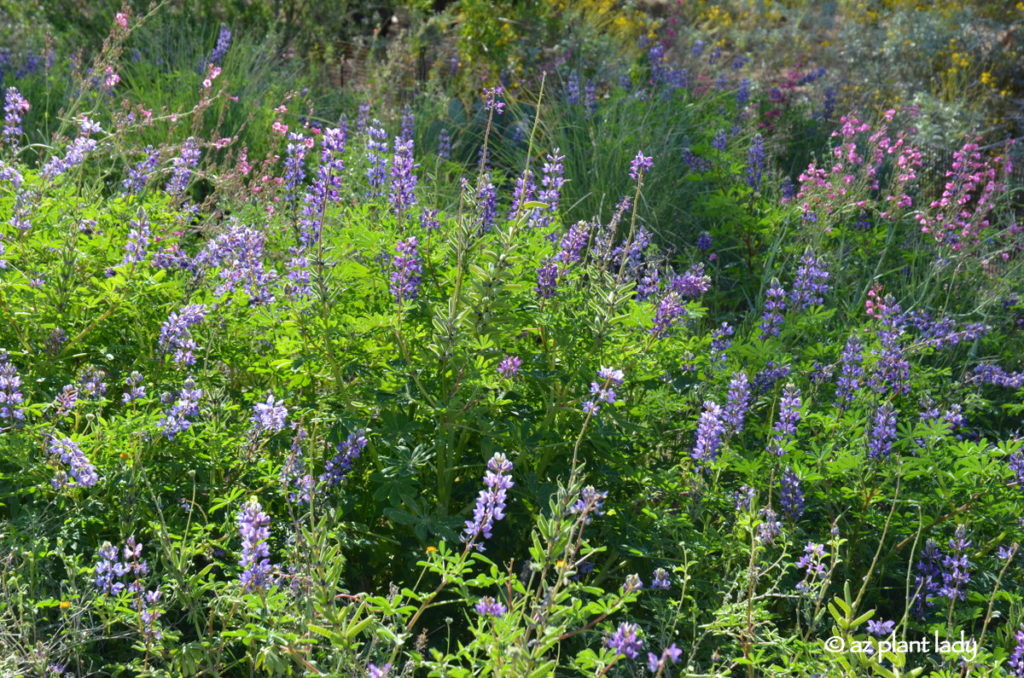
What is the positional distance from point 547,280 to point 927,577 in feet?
4.09

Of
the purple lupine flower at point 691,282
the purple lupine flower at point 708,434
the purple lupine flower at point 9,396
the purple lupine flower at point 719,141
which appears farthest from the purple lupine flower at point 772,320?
the purple lupine flower at point 9,396

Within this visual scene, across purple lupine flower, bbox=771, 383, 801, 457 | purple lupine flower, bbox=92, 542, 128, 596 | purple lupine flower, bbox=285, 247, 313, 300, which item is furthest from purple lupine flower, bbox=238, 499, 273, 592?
purple lupine flower, bbox=771, 383, 801, 457

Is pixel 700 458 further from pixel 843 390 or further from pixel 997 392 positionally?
pixel 997 392

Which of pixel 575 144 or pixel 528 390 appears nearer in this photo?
pixel 528 390

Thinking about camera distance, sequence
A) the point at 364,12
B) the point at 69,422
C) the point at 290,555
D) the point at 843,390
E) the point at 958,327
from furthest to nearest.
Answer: the point at 364,12
the point at 958,327
the point at 843,390
the point at 69,422
the point at 290,555

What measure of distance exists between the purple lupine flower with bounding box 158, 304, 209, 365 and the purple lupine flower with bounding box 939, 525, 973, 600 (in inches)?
76.4

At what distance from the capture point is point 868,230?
514 cm

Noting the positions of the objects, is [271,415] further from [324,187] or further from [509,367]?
[324,187]

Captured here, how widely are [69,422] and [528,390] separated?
1141mm

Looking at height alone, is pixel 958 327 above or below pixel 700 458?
below

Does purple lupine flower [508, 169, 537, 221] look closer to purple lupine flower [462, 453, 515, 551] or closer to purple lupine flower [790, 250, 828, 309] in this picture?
purple lupine flower [462, 453, 515, 551]

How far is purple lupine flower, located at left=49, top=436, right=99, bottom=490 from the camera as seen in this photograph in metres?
2.25

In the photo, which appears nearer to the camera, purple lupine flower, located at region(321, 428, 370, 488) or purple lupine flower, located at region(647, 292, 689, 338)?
purple lupine flower, located at region(321, 428, 370, 488)

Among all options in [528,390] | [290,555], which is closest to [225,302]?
[528,390]
